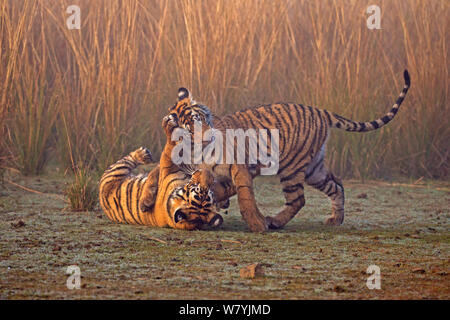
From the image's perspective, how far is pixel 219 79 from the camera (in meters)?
5.89

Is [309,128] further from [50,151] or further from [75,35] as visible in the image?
[50,151]

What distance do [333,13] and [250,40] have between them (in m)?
0.92

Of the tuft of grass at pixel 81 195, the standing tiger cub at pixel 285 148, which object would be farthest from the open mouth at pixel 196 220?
the tuft of grass at pixel 81 195

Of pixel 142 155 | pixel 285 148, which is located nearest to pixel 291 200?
pixel 285 148

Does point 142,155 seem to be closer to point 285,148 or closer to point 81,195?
point 81,195

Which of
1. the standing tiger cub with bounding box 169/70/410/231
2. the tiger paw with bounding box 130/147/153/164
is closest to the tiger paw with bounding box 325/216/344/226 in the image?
the standing tiger cub with bounding box 169/70/410/231

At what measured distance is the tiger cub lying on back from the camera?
415 cm

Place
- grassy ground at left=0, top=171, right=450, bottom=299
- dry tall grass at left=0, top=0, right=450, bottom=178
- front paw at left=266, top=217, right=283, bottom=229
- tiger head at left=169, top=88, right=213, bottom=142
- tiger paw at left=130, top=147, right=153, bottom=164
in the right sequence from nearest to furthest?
1. grassy ground at left=0, top=171, right=450, bottom=299
2. tiger head at left=169, top=88, right=213, bottom=142
3. front paw at left=266, top=217, right=283, bottom=229
4. tiger paw at left=130, top=147, right=153, bottom=164
5. dry tall grass at left=0, top=0, right=450, bottom=178

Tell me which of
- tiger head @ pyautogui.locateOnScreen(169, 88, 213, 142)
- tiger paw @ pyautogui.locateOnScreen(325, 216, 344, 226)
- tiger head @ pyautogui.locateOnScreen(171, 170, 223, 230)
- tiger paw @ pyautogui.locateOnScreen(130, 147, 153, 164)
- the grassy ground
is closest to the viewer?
the grassy ground

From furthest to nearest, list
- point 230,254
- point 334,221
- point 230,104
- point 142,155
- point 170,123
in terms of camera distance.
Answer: point 230,104 < point 142,155 < point 334,221 < point 170,123 < point 230,254

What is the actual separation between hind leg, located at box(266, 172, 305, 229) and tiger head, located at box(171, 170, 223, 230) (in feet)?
1.36

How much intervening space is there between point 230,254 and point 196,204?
21.9 inches

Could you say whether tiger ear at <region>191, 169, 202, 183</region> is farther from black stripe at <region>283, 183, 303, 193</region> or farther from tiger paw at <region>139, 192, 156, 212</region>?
black stripe at <region>283, 183, 303, 193</region>

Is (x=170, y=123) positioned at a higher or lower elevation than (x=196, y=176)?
higher
